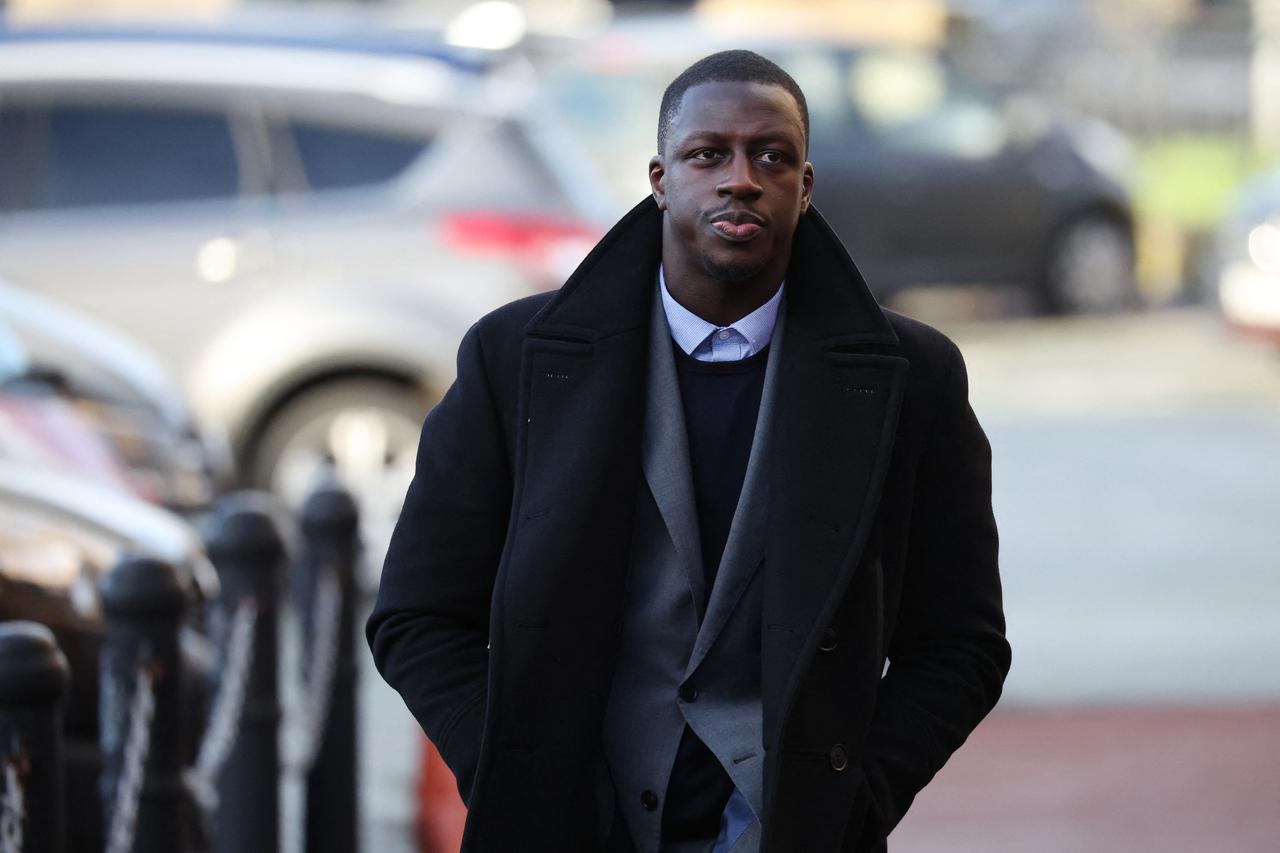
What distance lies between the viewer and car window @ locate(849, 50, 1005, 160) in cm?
1543

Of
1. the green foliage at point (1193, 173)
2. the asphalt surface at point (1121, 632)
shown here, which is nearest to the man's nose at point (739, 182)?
the asphalt surface at point (1121, 632)

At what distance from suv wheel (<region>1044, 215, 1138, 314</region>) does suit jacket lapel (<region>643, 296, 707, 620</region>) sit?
13.6 m

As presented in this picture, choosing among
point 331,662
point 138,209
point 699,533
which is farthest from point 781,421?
point 138,209

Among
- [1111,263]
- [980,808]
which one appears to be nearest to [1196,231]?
[1111,263]

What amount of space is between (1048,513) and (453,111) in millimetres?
3228

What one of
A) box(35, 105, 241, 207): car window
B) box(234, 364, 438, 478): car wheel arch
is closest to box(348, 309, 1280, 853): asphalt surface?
box(234, 364, 438, 478): car wheel arch

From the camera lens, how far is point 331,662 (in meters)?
5.39

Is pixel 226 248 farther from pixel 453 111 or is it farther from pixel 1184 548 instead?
pixel 1184 548

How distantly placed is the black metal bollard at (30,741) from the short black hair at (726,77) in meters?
1.29

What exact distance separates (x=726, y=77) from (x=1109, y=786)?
4099mm

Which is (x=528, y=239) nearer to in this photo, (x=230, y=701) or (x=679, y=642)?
(x=230, y=701)

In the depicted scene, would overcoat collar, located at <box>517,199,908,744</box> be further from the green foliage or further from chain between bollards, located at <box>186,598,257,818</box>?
the green foliage

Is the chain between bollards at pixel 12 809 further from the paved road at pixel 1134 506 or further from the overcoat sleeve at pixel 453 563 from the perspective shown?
the paved road at pixel 1134 506

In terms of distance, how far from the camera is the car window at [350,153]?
28.5ft
